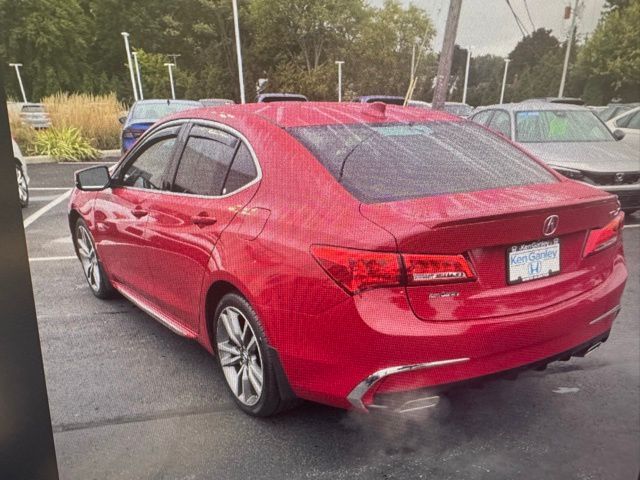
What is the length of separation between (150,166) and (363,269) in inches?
71.2

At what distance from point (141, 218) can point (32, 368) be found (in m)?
1.87

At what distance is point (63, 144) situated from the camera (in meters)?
4.36

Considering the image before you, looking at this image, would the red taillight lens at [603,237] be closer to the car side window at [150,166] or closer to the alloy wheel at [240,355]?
the alloy wheel at [240,355]

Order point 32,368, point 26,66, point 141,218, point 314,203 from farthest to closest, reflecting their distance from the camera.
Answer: point 141,218
point 314,203
point 26,66
point 32,368

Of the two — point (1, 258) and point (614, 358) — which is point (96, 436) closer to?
point (1, 258)

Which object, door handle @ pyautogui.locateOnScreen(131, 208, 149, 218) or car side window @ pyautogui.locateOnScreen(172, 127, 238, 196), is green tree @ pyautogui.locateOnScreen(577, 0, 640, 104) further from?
door handle @ pyautogui.locateOnScreen(131, 208, 149, 218)

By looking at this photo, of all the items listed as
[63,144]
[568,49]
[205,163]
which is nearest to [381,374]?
[205,163]

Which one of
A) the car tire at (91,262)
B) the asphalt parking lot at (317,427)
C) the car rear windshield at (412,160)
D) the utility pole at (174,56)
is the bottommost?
the asphalt parking lot at (317,427)

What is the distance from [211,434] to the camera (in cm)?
231

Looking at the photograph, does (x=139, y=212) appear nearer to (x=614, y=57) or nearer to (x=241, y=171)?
(x=241, y=171)

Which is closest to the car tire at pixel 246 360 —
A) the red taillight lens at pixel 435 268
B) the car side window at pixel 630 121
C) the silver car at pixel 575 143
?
the red taillight lens at pixel 435 268

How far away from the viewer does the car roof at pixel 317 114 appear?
2508mm

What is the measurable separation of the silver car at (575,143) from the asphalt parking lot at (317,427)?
2.94 m

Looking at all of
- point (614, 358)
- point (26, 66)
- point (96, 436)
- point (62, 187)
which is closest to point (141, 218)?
point (96, 436)
